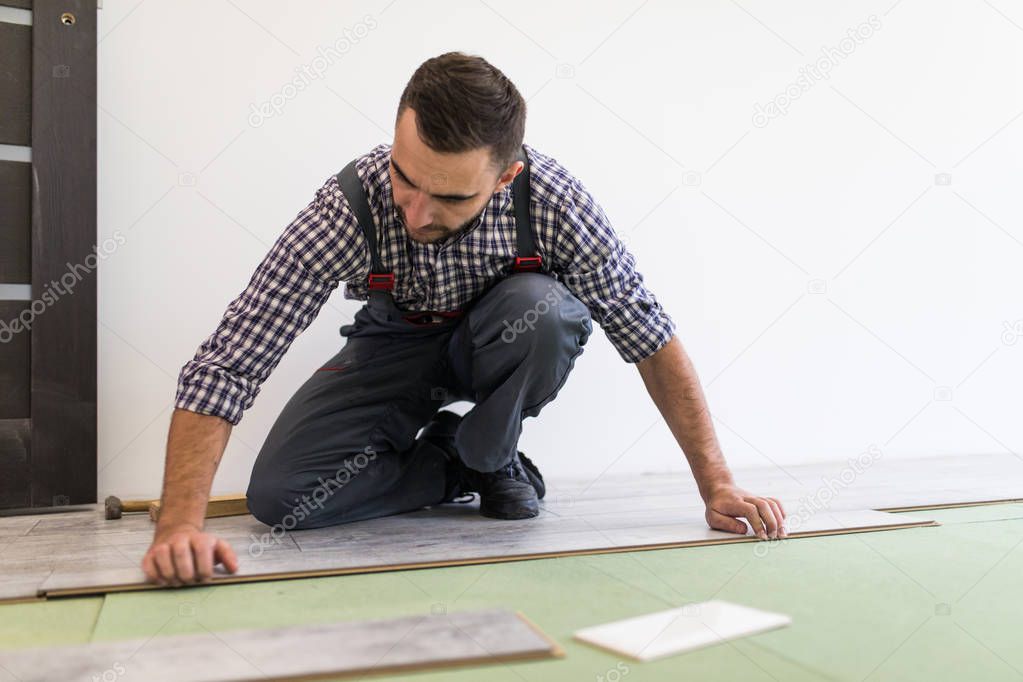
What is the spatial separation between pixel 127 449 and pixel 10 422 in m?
0.25

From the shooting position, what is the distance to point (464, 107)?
1.37 meters

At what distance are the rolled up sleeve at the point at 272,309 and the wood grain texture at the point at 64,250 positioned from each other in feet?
2.52

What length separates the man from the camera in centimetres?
137

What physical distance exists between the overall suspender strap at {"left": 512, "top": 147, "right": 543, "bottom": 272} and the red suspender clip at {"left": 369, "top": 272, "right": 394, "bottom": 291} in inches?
9.2

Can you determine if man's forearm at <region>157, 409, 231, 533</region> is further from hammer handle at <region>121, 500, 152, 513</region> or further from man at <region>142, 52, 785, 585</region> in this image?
hammer handle at <region>121, 500, 152, 513</region>

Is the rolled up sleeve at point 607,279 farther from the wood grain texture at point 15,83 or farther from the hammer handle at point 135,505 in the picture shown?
the wood grain texture at point 15,83

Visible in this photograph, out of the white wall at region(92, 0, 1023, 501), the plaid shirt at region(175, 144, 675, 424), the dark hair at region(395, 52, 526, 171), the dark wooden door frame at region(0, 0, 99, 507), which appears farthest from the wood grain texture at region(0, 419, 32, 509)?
the dark hair at region(395, 52, 526, 171)

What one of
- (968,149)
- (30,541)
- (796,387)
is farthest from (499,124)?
(968,149)

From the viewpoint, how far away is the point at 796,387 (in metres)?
2.80

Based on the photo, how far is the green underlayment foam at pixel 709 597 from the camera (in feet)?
3.32

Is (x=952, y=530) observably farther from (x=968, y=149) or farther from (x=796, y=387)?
(x=968, y=149)

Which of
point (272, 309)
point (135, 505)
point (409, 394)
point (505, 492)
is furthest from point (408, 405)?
point (135, 505)

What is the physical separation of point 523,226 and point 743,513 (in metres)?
0.64

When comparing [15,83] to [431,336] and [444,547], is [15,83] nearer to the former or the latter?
[431,336]
